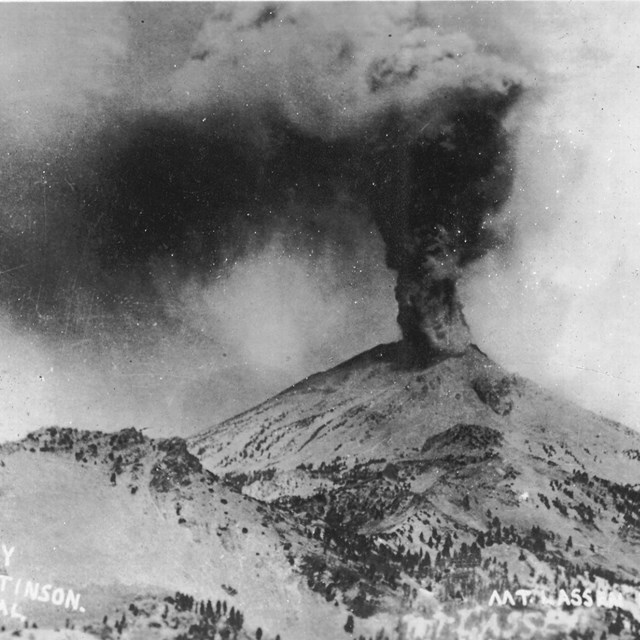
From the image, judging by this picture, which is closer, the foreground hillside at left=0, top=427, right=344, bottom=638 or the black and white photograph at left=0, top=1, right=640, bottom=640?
the foreground hillside at left=0, top=427, right=344, bottom=638

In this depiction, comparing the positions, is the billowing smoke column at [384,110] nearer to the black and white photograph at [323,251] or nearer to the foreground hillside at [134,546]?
the black and white photograph at [323,251]

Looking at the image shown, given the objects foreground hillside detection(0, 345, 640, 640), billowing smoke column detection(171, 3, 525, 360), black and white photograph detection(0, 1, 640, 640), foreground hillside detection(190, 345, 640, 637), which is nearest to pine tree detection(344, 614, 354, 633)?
foreground hillside detection(0, 345, 640, 640)

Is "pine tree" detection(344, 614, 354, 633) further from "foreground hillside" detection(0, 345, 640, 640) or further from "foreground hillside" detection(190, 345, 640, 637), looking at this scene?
"foreground hillside" detection(190, 345, 640, 637)

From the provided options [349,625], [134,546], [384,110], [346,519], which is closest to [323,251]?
[384,110]

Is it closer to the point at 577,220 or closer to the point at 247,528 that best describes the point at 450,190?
the point at 577,220

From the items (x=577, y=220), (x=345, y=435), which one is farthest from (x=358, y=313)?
(x=577, y=220)

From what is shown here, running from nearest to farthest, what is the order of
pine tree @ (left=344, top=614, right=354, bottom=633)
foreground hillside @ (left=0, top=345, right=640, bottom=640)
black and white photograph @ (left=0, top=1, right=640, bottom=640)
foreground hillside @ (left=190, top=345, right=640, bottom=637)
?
pine tree @ (left=344, top=614, right=354, bottom=633)
foreground hillside @ (left=0, top=345, right=640, bottom=640)
foreground hillside @ (left=190, top=345, right=640, bottom=637)
black and white photograph @ (left=0, top=1, right=640, bottom=640)

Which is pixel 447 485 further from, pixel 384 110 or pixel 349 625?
pixel 384 110
